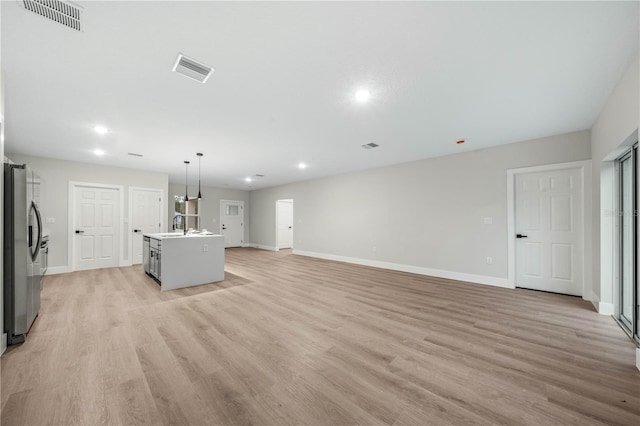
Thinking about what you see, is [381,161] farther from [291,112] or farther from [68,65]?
[68,65]

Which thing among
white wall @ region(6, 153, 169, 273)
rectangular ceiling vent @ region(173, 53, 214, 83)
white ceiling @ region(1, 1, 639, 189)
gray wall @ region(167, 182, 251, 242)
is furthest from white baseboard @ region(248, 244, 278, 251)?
rectangular ceiling vent @ region(173, 53, 214, 83)

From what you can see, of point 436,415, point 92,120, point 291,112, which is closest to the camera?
point 436,415

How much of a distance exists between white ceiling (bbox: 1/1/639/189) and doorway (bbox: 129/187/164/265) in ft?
8.67

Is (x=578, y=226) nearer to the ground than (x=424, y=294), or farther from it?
farther from it

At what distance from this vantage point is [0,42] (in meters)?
1.86

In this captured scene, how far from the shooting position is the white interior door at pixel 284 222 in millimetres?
9914

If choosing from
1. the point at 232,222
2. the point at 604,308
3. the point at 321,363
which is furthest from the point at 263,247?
the point at 604,308

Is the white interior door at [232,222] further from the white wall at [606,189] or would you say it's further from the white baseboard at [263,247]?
the white wall at [606,189]

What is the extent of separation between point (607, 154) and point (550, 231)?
158cm

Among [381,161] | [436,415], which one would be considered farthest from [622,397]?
[381,161]

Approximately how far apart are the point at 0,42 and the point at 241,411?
128 inches

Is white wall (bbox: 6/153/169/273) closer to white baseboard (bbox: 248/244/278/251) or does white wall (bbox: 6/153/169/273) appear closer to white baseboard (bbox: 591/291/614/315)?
white baseboard (bbox: 248/244/278/251)

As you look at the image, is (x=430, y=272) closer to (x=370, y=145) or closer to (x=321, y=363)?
(x=370, y=145)

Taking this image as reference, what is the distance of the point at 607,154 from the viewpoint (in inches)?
114
